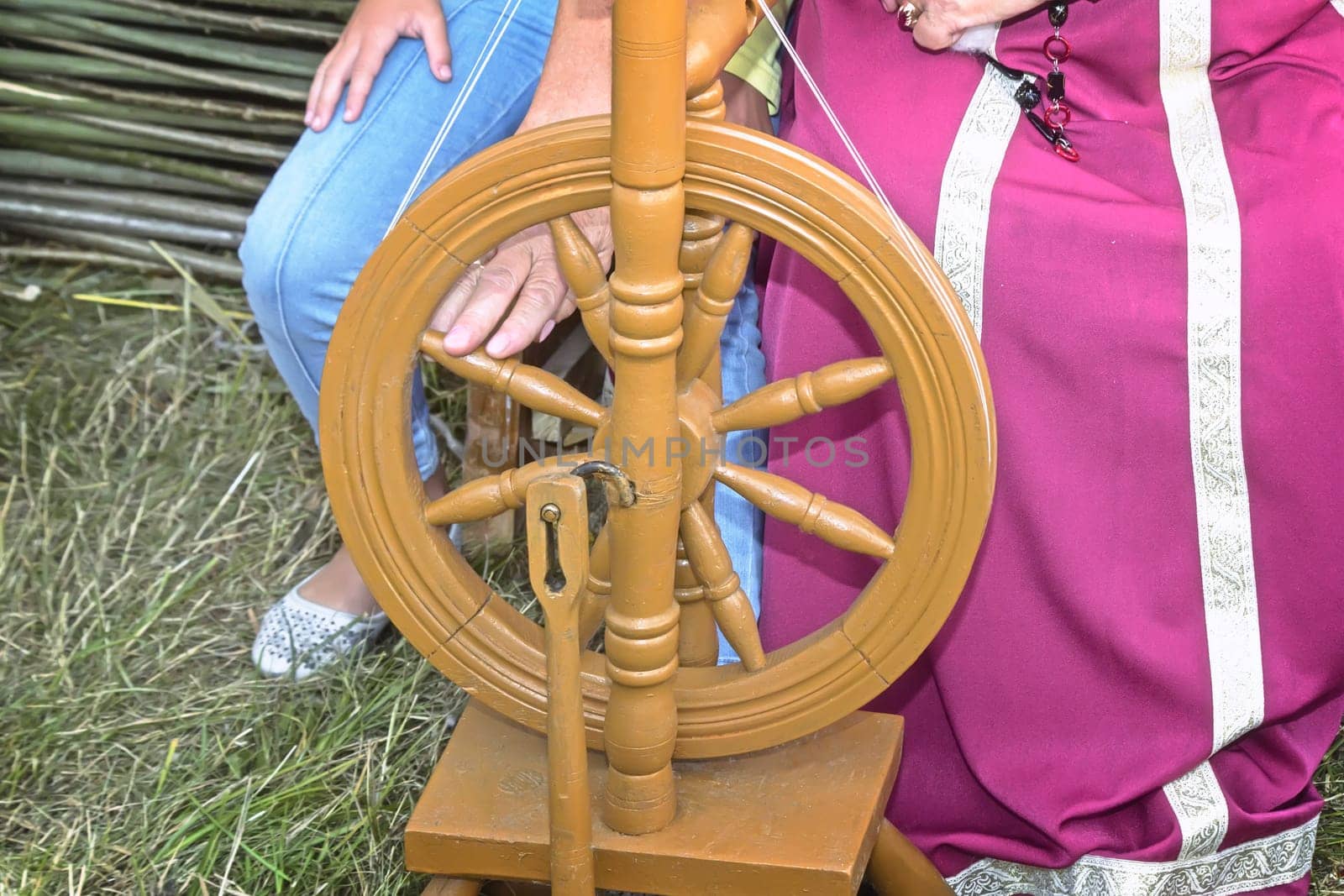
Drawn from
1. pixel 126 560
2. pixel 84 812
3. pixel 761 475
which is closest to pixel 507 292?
pixel 761 475

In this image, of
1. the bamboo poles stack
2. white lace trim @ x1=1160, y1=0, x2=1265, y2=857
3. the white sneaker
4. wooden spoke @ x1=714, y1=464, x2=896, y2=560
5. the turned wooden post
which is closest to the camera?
the turned wooden post

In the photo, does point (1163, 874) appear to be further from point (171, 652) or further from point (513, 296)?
point (171, 652)

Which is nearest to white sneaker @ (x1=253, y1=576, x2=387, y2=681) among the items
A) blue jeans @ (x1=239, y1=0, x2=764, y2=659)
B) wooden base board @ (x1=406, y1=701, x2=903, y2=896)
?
blue jeans @ (x1=239, y1=0, x2=764, y2=659)

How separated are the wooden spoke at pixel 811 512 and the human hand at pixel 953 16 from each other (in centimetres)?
49

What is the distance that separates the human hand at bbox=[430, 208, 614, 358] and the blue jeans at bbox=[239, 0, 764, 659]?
0.79 ft

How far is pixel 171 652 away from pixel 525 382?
98 centimetres

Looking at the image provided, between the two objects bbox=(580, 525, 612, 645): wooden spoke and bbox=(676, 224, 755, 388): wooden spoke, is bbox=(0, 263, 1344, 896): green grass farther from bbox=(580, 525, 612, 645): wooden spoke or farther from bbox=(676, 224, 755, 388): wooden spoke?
bbox=(676, 224, 755, 388): wooden spoke

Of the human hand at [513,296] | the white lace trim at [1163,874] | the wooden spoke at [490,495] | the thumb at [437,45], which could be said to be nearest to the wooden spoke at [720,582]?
the wooden spoke at [490,495]

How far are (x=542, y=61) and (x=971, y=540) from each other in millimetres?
874

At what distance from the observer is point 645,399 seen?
111 centimetres

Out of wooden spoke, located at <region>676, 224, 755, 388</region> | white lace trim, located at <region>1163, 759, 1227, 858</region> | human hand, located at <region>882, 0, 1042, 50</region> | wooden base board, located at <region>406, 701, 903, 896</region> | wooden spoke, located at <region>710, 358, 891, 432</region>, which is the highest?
Result: human hand, located at <region>882, 0, 1042, 50</region>

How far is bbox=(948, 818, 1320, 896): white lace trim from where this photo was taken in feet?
4.91

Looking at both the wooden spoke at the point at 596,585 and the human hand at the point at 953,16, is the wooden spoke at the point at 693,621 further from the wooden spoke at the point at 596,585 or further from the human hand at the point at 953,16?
the human hand at the point at 953,16

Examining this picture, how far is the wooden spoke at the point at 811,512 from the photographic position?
3.98 feet
